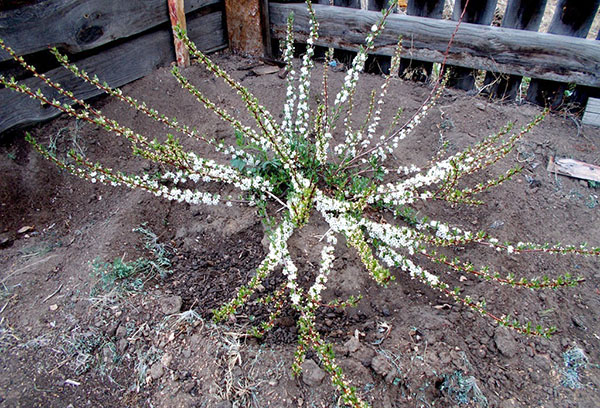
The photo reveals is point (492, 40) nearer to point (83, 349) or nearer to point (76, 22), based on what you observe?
point (76, 22)

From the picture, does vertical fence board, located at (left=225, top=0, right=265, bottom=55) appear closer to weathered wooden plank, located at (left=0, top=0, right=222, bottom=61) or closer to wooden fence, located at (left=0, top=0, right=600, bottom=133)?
wooden fence, located at (left=0, top=0, right=600, bottom=133)

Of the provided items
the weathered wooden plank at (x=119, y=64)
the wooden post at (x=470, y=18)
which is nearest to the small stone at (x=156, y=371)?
the weathered wooden plank at (x=119, y=64)

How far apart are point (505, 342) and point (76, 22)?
348 cm

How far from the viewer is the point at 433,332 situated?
7.30 ft

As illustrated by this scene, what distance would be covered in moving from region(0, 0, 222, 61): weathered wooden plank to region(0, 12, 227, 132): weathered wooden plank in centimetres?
12

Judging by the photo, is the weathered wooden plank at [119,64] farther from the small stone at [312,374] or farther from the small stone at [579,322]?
the small stone at [579,322]

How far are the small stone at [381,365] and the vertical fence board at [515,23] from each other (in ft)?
9.55

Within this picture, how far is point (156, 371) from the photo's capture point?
6.70 ft

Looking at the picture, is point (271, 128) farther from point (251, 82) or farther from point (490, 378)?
point (490, 378)

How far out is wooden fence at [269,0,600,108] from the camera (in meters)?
3.56

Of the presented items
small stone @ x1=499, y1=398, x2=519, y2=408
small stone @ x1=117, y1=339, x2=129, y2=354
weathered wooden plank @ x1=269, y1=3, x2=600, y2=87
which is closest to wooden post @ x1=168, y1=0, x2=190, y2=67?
weathered wooden plank @ x1=269, y1=3, x2=600, y2=87

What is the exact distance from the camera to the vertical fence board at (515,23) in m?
3.59

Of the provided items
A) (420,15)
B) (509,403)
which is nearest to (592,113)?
(420,15)

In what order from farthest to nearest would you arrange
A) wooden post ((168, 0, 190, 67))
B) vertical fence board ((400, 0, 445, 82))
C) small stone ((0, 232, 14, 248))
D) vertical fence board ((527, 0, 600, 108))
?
vertical fence board ((400, 0, 445, 82)) < wooden post ((168, 0, 190, 67)) < vertical fence board ((527, 0, 600, 108)) < small stone ((0, 232, 14, 248))
